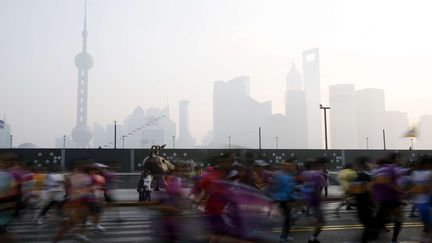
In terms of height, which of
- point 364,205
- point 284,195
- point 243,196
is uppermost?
point 243,196

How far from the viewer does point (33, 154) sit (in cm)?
3234

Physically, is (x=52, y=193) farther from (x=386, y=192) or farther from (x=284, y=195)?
(x=386, y=192)

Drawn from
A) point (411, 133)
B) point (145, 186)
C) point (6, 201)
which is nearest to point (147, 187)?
point (145, 186)

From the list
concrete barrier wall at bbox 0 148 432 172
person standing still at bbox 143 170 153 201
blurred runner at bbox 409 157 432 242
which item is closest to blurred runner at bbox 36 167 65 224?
person standing still at bbox 143 170 153 201

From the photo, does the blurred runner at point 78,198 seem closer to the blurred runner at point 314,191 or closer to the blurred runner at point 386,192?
the blurred runner at point 314,191

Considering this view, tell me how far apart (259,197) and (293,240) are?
197 inches

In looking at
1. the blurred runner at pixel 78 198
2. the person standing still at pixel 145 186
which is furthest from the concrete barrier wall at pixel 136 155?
the blurred runner at pixel 78 198

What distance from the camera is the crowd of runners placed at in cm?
684

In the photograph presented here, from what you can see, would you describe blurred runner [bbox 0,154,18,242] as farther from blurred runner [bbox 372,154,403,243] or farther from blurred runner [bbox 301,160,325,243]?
blurred runner [bbox 372,154,403,243]

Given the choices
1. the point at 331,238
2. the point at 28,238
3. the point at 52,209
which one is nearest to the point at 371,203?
the point at 331,238

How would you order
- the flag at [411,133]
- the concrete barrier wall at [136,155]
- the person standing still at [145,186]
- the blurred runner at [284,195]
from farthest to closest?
the concrete barrier wall at [136,155] < the person standing still at [145,186] < the flag at [411,133] < the blurred runner at [284,195]

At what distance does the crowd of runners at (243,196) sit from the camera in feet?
22.4

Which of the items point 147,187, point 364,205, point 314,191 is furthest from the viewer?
point 147,187

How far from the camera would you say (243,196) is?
21.9 ft
